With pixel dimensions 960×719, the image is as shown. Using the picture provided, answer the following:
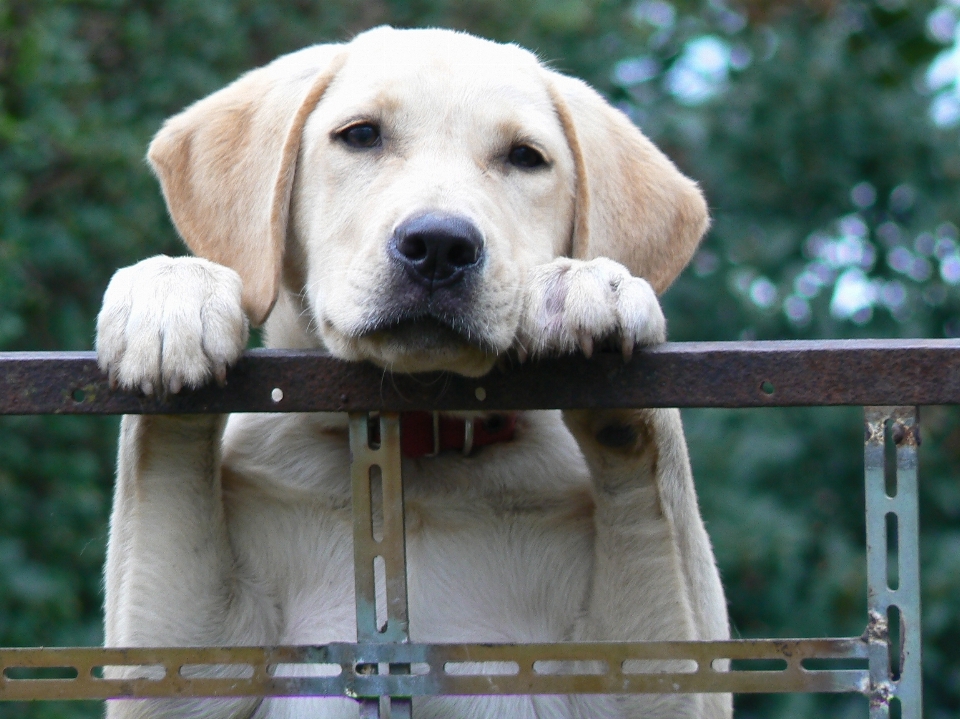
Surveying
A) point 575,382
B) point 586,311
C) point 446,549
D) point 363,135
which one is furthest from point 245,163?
point 575,382

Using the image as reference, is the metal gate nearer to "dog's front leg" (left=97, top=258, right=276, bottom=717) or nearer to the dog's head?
the dog's head

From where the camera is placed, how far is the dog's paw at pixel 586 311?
192cm

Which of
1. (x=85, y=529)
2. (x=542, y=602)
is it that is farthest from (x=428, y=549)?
(x=85, y=529)

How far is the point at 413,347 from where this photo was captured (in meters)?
2.18

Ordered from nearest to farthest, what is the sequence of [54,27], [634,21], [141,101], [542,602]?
[542,602] < [54,27] < [141,101] < [634,21]

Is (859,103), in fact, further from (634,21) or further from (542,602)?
(542,602)

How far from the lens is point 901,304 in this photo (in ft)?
19.0

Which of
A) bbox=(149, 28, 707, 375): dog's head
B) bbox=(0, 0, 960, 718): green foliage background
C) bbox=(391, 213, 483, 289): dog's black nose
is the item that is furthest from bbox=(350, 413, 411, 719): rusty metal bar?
bbox=(0, 0, 960, 718): green foliage background

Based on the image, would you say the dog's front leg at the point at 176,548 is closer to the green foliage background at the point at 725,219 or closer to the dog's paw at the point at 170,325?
the dog's paw at the point at 170,325

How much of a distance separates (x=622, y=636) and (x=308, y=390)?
1.03 m

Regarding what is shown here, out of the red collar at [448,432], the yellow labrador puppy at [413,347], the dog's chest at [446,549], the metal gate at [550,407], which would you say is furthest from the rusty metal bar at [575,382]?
the dog's chest at [446,549]

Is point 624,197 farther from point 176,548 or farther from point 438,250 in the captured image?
point 176,548

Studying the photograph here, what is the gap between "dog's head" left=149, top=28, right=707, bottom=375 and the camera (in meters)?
2.20

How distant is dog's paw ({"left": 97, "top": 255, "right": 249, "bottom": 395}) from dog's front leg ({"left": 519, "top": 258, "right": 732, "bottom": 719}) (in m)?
0.55
